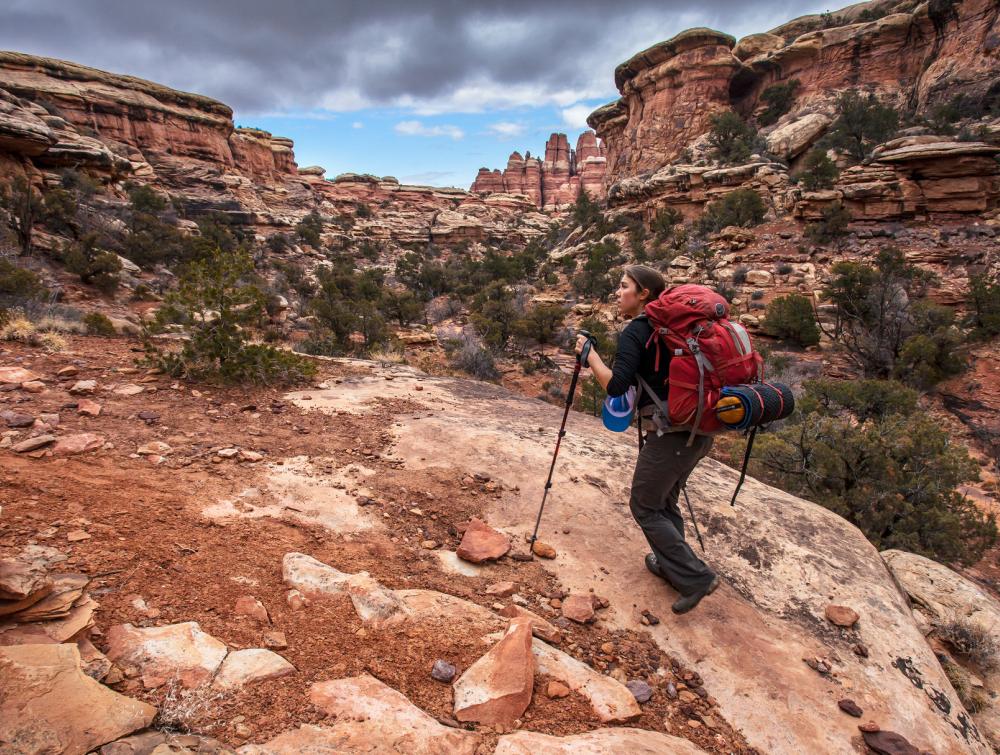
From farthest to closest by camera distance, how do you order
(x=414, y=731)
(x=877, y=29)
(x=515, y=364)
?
(x=877, y=29) → (x=515, y=364) → (x=414, y=731)

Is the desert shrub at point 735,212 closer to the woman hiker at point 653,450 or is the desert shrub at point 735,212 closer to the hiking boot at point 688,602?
the woman hiker at point 653,450

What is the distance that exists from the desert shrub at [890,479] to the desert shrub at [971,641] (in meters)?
2.25

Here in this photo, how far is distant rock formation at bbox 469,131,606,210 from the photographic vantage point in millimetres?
77812

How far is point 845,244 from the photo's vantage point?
1881 centimetres

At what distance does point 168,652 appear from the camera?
158 cm

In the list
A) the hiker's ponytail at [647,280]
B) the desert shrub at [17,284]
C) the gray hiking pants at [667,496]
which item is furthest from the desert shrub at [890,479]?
the desert shrub at [17,284]

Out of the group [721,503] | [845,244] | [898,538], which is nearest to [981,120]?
[845,244]

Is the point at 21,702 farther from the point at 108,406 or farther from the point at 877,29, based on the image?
the point at 877,29

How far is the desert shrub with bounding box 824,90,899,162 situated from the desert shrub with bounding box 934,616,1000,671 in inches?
993

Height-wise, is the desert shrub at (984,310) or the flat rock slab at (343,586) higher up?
the desert shrub at (984,310)

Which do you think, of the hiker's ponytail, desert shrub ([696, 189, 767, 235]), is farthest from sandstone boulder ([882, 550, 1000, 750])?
desert shrub ([696, 189, 767, 235])

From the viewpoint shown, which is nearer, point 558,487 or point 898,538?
point 558,487

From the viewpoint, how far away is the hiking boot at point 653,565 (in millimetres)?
2840

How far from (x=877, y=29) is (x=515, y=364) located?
3298 centimetres
